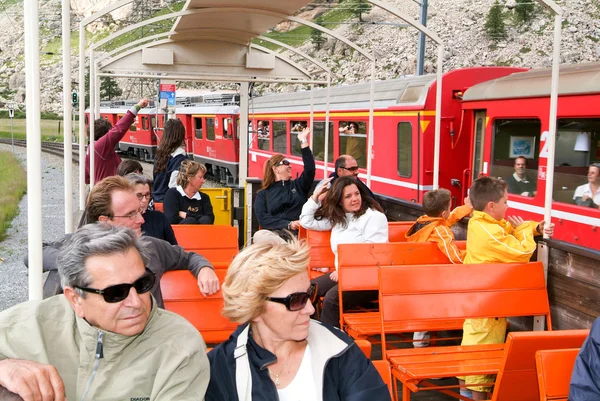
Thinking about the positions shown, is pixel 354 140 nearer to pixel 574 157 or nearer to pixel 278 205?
pixel 574 157

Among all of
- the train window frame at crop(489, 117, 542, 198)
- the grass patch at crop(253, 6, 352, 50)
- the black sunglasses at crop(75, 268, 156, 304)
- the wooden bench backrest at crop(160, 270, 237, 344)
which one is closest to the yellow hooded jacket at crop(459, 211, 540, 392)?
the wooden bench backrest at crop(160, 270, 237, 344)

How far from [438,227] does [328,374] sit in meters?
3.58

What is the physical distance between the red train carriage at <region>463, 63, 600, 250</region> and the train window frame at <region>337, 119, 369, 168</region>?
11.1ft

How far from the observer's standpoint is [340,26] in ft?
338

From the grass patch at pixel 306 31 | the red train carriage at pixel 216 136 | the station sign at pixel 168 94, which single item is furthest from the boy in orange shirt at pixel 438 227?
the grass patch at pixel 306 31

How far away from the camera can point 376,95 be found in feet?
48.0

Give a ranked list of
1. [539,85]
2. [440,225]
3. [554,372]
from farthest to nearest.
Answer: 1. [539,85]
2. [440,225]
3. [554,372]

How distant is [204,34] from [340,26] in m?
96.3

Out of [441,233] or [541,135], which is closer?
[441,233]

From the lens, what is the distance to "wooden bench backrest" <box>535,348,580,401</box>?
3186mm

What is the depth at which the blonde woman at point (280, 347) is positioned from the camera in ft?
9.11

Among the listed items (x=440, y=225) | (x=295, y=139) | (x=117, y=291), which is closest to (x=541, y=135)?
(x=440, y=225)

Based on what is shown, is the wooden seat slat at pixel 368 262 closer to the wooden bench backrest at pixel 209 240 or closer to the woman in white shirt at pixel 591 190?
the wooden bench backrest at pixel 209 240

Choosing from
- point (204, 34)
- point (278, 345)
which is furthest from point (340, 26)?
point (278, 345)
